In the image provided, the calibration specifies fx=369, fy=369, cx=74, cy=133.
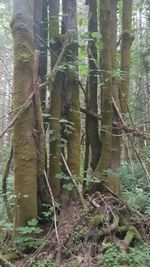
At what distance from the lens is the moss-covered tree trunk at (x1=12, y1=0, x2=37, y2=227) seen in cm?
491

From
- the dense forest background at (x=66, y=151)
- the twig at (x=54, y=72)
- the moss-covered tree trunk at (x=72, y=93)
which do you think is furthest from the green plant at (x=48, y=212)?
the twig at (x=54, y=72)

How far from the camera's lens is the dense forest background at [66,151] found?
476 centimetres

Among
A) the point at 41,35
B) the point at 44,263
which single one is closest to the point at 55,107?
the point at 41,35

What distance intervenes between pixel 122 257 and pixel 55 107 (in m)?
2.61

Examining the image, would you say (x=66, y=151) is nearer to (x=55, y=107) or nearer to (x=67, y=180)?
(x=67, y=180)

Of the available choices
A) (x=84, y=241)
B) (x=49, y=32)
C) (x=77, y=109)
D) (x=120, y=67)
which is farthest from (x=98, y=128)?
(x=84, y=241)

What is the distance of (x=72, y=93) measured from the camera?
6191 mm

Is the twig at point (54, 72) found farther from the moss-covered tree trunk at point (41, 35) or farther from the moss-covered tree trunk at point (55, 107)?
the moss-covered tree trunk at point (41, 35)

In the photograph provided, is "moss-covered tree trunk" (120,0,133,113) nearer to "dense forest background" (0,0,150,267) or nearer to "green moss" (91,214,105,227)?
"dense forest background" (0,0,150,267)

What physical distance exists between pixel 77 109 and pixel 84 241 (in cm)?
227

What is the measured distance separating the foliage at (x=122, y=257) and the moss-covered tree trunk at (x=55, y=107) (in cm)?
Result: 145

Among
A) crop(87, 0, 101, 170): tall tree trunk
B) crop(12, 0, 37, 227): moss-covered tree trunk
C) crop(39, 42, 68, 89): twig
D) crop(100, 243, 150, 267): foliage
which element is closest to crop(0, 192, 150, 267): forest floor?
crop(100, 243, 150, 267): foliage

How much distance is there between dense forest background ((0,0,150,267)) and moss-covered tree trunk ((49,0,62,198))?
2 cm

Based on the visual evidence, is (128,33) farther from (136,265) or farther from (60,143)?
(136,265)
